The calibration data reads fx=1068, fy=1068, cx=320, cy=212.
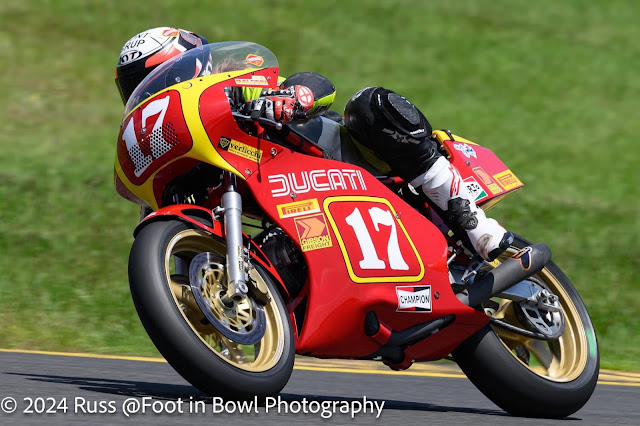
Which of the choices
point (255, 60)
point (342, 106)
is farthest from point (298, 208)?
point (342, 106)

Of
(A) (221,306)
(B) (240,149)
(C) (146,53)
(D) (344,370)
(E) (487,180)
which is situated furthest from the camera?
(D) (344,370)

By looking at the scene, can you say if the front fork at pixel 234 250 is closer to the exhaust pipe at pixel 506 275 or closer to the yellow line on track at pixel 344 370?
the exhaust pipe at pixel 506 275

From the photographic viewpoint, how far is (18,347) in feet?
23.4

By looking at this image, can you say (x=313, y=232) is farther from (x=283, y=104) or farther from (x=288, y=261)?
(x=283, y=104)

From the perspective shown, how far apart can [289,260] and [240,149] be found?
52cm

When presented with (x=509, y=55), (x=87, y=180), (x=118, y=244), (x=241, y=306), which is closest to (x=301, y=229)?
(x=241, y=306)

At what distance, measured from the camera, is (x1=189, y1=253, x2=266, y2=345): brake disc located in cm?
410

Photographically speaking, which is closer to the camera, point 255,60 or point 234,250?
point 234,250

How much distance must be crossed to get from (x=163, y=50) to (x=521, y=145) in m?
11.2

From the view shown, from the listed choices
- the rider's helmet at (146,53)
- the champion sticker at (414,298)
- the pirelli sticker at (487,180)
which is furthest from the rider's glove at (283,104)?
the pirelli sticker at (487,180)

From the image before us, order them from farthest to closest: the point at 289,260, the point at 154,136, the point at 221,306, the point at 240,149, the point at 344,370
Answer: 1. the point at 344,370
2. the point at 289,260
3. the point at 240,149
4. the point at 154,136
5. the point at 221,306

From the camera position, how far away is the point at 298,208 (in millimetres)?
4512

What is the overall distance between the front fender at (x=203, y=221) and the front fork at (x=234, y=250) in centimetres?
5

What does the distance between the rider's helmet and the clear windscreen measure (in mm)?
204
